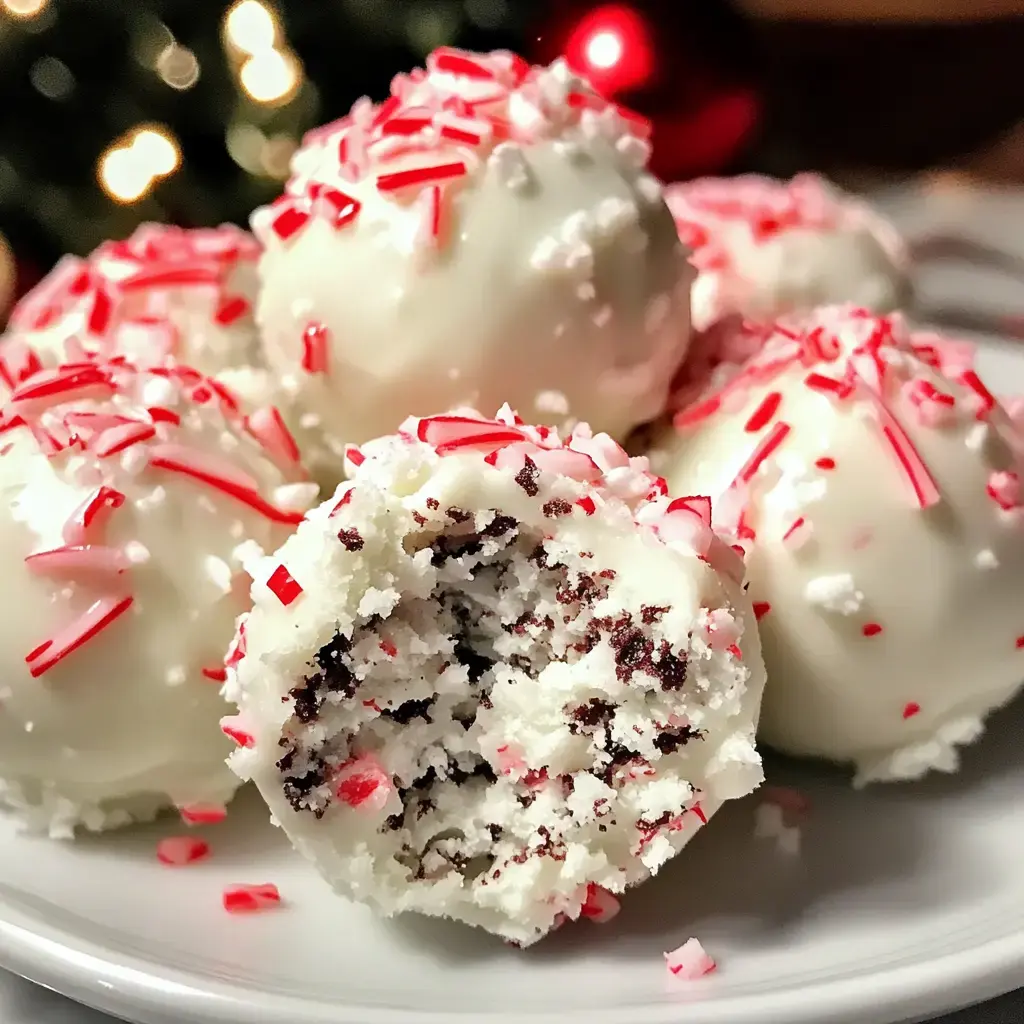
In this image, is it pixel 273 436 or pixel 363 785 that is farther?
pixel 273 436

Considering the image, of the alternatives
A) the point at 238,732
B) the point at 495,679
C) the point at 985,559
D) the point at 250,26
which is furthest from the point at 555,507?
the point at 250,26

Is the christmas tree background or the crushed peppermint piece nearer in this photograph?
the crushed peppermint piece

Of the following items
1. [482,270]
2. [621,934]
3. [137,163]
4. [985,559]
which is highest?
[482,270]

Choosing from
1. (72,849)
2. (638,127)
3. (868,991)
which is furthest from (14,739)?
(638,127)

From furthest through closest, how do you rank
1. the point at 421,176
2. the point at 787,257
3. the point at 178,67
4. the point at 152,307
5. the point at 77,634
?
the point at 178,67, the point at 787,257, the point at 152,307, the point at 421,176, the point at 77,634

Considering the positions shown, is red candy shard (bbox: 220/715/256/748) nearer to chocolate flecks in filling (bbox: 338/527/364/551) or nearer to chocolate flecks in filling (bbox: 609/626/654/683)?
chocolate flecks in filling (bbox: 338/527/364/551)

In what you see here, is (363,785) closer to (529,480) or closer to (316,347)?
(529,480)

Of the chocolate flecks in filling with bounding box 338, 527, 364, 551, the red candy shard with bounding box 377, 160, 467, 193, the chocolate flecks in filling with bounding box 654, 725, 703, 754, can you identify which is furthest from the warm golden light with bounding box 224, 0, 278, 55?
the chocolate flecks in filling with bounding box 654, 725, 703, 754

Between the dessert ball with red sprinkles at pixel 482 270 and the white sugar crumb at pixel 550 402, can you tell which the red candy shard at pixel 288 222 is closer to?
the dessert ball with red sprinkles at pixel 482 270
